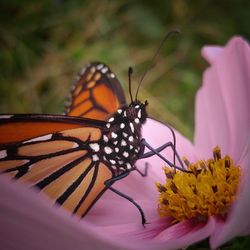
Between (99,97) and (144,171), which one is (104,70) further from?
(144,171)

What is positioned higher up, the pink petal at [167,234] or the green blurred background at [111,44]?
the green blurred background at [111,44]

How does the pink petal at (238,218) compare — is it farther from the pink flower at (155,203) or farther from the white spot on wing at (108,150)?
the white spot on wing at (108,150)

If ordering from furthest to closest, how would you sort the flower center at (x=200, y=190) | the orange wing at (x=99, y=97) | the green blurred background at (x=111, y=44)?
1. the green blurred background at (x=111, y=44)
2. the orange wing at (x=99, y=97)
3. the flower center at (x=200, y=190)

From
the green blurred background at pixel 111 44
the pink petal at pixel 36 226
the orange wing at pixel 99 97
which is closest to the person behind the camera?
the pink petal at pixel 36 226

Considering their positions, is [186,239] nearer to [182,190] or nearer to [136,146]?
[182,190]

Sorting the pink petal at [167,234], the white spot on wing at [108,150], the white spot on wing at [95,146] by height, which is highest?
the white spot on wing at [95,146]

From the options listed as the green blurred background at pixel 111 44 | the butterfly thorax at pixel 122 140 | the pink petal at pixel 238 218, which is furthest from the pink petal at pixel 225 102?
the green blurred background at pixel 111 44

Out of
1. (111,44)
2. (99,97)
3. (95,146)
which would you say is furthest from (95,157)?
(111,44)
